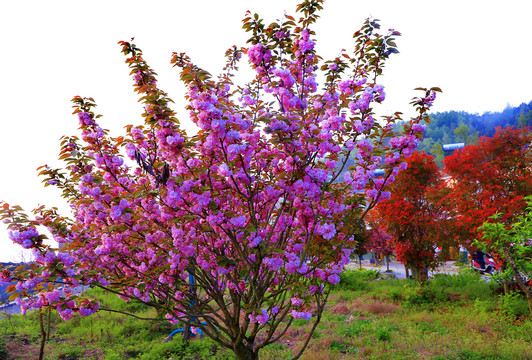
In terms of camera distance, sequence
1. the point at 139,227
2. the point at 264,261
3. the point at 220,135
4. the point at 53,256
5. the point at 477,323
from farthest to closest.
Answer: the point at 477,323 → the point at 139,227 → the point at 264,261 → the point at 53,256 → the point at 220,135

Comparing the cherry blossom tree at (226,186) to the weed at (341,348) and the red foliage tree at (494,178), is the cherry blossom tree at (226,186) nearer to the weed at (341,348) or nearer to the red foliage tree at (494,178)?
the weed at (341,348)

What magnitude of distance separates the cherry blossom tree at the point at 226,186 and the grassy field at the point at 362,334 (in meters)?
2.92

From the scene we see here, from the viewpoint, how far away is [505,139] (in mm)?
8789

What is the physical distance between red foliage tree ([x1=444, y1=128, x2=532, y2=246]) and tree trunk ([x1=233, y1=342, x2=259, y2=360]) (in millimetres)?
7047

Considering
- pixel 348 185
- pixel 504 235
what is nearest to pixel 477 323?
pixel 504 235

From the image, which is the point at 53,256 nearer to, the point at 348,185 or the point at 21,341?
the point at 348,185

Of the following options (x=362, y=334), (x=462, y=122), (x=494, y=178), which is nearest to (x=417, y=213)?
(x=494, y=178)

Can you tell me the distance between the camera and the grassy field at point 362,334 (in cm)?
552

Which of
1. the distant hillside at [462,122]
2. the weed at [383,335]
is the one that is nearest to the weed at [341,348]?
the weed at [383,335]

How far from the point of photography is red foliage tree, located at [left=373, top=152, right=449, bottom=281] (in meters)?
9.73

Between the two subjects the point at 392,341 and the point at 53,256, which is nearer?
the point at 53,256

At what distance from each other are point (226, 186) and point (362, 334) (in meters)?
5.36

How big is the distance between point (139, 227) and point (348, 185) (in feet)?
7.21

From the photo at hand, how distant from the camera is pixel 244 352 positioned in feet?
11.4
